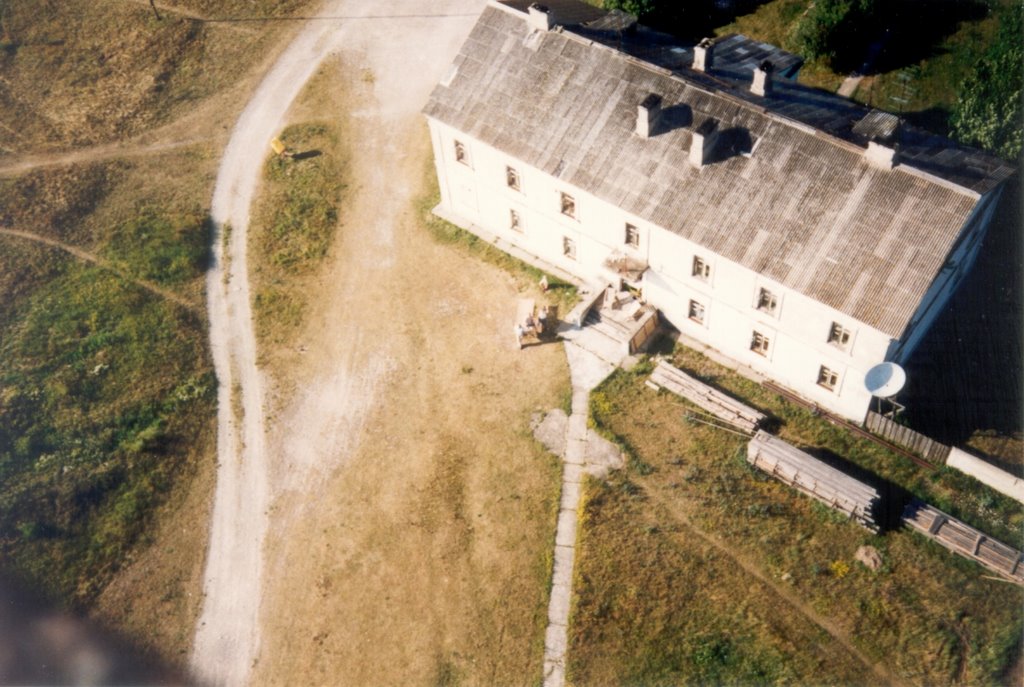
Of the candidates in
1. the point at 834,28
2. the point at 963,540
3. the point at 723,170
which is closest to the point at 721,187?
the point at 723,170

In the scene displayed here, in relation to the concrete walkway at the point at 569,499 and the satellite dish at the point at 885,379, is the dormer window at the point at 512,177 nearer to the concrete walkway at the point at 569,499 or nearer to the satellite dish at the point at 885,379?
the concrete walkway at the point at 569,499

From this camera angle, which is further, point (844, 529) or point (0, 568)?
point (0, 568)

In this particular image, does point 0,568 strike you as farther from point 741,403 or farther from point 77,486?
point 741,403

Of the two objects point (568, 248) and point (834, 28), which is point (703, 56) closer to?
point (568, 248)

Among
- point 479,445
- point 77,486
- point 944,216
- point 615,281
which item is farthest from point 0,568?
point 944,216

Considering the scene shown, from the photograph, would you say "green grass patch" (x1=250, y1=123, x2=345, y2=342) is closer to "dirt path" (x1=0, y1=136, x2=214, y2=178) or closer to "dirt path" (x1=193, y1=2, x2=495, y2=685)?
"dirt path" (x1=193, y1=2, x2=495, y2=685)

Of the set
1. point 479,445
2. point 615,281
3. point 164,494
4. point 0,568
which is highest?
point 615,281

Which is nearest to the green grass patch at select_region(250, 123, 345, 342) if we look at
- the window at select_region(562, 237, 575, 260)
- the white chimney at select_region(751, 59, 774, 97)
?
the window at select_region(562, 237, 575, 260)
